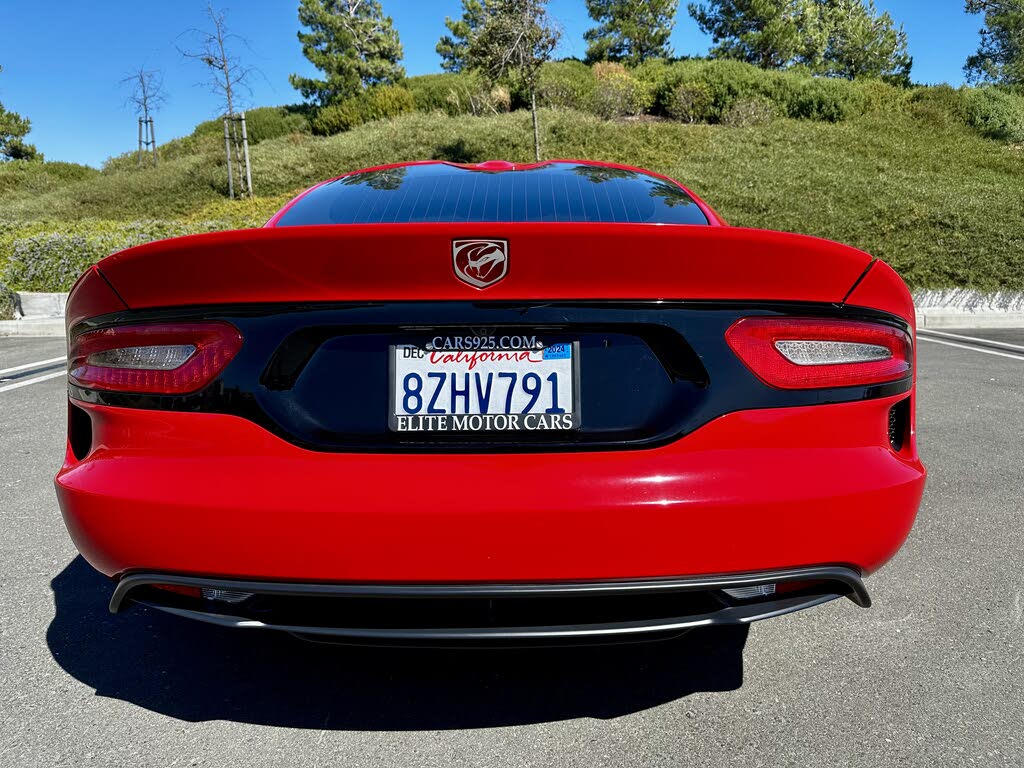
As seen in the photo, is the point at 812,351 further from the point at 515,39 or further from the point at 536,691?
the point at 515,39

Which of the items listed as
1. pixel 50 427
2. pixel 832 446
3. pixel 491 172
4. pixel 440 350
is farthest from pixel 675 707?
pixel 50 427

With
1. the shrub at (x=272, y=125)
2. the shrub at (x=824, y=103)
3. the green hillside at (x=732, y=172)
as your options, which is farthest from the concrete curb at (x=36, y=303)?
the shrub at (x=824, y=103)

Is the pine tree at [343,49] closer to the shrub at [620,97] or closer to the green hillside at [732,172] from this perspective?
the green hillside at [732,172]

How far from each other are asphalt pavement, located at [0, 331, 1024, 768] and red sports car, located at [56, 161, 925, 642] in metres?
0.36

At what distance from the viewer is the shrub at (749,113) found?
25.5m

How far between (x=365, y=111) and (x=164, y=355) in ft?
104

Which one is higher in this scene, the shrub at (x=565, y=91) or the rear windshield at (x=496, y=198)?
the shrub at (x=565, y=91)

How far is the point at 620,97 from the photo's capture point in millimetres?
26625

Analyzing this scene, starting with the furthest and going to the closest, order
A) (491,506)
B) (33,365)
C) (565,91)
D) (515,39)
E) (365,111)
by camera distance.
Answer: (365,111) → (565,91) → (515,39) → (33,365) → (491,506)

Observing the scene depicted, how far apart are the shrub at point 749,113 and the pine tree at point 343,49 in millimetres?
20634

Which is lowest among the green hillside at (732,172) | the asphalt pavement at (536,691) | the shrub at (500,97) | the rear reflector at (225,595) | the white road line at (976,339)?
the white road line at (976,339)

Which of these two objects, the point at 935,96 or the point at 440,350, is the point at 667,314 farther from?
the point at 935,96

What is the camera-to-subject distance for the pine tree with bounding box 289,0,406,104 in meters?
38.8

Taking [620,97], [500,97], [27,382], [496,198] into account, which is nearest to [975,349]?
[496,198]
